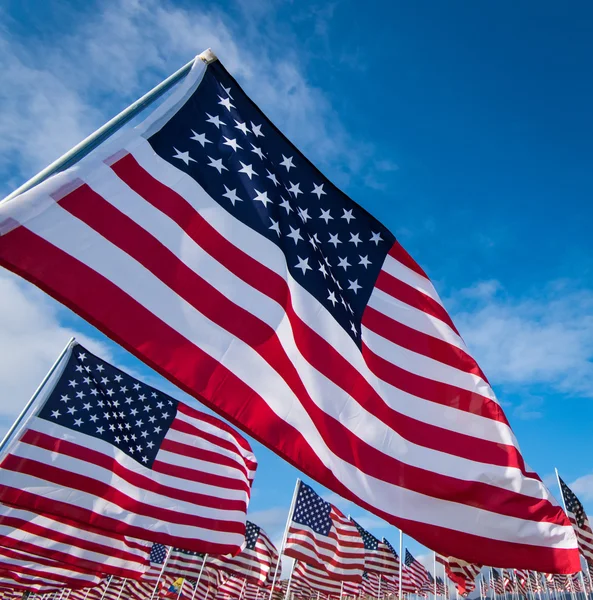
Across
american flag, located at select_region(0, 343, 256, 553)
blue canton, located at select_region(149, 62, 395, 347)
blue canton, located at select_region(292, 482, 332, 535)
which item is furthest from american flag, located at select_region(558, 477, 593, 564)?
blue canton, located at select_region(149, 62, 395, 347)

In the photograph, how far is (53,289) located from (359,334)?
3.69 meters

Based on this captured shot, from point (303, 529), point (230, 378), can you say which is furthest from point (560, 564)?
point (303, 529)

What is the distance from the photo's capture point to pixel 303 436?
493 centimetres

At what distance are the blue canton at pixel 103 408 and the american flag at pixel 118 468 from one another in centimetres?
2

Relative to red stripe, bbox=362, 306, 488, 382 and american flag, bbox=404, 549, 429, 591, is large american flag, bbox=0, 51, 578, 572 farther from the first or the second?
american flag, bbox=404, 549, 429, 591

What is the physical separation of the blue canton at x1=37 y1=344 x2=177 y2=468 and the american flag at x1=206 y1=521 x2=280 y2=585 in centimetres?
1924

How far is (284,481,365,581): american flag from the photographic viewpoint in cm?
2092

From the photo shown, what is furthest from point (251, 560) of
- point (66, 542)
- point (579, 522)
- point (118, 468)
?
point (118, 468)

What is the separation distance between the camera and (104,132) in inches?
167

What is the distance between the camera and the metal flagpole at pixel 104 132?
3789mm

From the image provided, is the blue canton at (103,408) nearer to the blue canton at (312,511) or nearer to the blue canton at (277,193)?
the blue canton at (277,193)

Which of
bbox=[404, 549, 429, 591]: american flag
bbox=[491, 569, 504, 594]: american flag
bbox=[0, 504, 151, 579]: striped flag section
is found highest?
bbox=[491, 569, 504, 594]: american flag

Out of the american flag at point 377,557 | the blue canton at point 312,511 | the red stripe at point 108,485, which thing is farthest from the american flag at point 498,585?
the red stripe at point 108,485

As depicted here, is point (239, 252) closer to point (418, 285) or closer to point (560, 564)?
point (418, 285)
